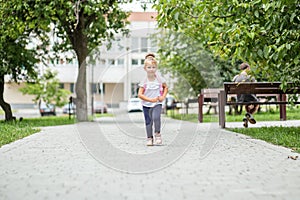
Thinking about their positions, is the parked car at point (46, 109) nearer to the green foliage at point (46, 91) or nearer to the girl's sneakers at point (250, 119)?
the green foliage at point (46, 91)

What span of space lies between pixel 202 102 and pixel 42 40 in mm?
8964

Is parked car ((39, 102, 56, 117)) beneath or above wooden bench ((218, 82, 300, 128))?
beneath

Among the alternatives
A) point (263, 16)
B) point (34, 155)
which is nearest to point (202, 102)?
point (263, 16)

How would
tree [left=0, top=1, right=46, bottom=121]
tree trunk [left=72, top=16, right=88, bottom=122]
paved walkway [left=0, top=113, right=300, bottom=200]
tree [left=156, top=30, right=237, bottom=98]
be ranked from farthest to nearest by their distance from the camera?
tree [left=156, top=30, right=237, bottom=98]
tree trunk [left=72, top=16, right=88, bottom=122]
tree [left=0, top=1, right=46, bottom=121]
paved walkway [left=0, top=113, right=300, bottom=200]

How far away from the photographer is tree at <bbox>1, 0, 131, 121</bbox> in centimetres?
1653

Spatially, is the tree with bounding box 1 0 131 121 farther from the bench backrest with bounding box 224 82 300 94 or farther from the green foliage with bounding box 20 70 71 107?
the green foliage with bounding box 20 70 71 107

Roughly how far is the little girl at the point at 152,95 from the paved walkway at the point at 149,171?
1.48 ft

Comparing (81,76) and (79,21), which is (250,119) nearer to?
(81,76)

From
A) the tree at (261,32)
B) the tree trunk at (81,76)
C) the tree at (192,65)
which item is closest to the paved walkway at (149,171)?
the tree at (261,32)

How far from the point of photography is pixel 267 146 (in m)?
8.13

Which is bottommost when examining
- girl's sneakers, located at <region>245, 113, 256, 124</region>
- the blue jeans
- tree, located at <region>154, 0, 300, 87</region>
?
girl's sneakers, located at <region>245, 113, 256, 124</region>

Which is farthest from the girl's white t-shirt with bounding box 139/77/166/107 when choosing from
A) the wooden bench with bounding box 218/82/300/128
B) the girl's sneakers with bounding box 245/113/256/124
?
the girl's sneakers with bounding box 245/113/256/124

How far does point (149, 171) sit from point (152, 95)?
10.3 ft

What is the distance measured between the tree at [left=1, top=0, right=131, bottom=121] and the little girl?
8.05 m
